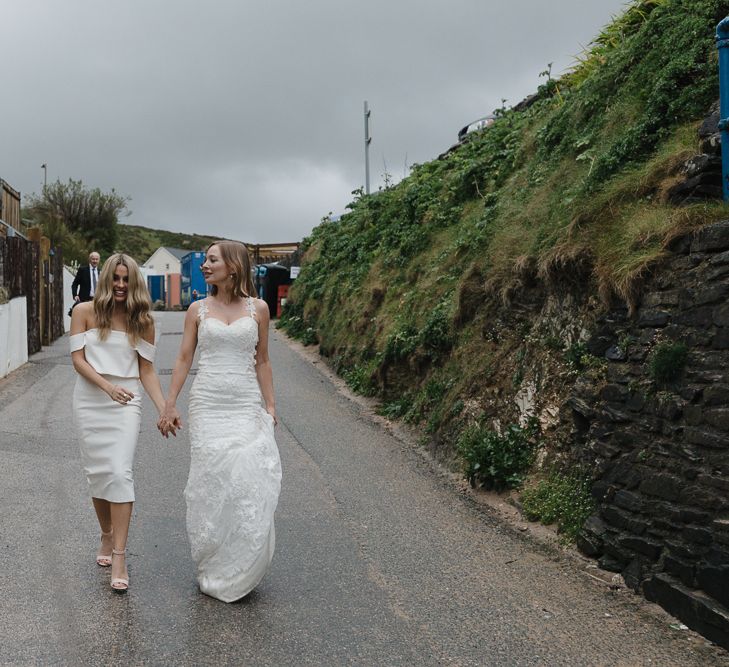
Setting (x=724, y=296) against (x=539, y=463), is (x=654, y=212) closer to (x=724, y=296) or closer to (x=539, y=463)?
(x=724, y=296)

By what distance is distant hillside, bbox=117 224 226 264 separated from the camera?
98.8 metres

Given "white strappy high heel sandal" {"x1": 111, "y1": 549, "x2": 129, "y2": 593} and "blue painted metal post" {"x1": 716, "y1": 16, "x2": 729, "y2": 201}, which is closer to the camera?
"white strappy high heel sandal" {"x1": 111, "y1": 549, "x2": 129, "y2": 593}

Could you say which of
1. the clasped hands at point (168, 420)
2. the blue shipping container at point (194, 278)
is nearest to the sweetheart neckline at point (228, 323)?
the clasped hands at point (168, 420)

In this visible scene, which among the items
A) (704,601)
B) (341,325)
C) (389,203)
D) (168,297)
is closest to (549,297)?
(704,601)

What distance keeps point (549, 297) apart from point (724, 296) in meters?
3.12

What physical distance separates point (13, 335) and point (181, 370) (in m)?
11.7

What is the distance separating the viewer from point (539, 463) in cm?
748

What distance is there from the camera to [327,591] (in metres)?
5.34

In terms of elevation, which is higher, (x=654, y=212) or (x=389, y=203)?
(x=389, y=203)

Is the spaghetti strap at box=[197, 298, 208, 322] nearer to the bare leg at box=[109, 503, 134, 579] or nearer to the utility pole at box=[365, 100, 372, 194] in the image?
the bare leg at box=[109, 503, 134, 579]

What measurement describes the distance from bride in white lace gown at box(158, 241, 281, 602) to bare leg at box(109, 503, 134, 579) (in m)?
0.44

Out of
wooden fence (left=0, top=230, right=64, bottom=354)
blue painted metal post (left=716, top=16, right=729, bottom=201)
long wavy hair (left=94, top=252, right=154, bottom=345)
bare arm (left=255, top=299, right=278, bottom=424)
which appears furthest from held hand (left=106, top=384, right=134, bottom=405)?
wooden fence (left=0, top=230, right=64, bottom=354)

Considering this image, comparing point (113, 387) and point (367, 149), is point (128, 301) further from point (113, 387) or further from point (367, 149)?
point (367, 149)

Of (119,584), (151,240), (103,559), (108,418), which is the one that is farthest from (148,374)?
(151,240)
